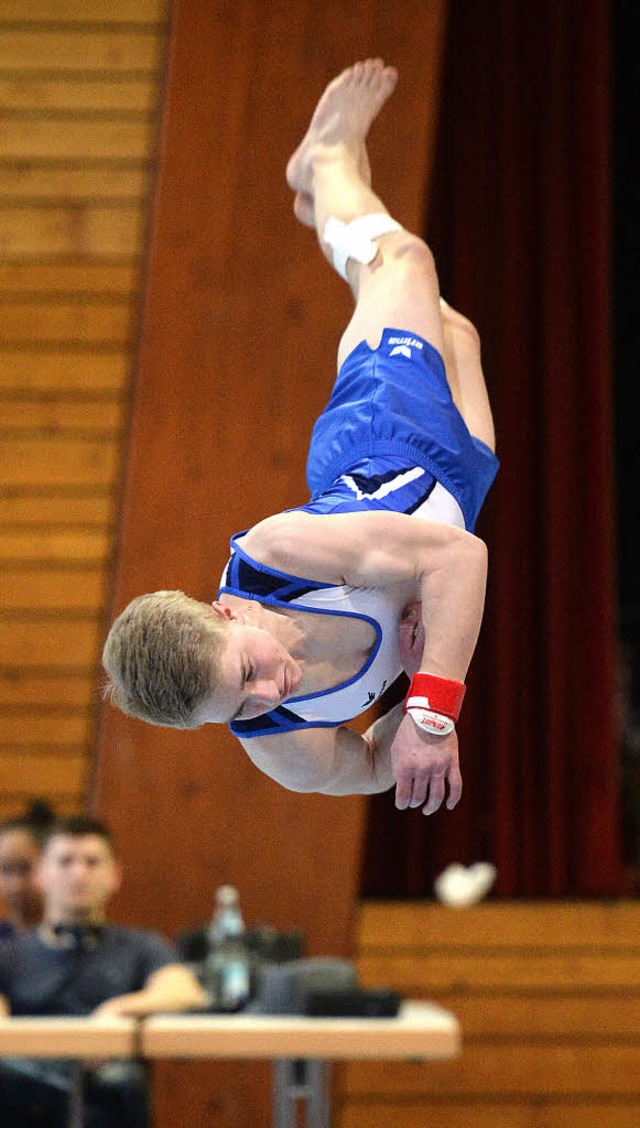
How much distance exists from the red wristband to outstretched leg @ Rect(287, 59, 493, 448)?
0.64 metres

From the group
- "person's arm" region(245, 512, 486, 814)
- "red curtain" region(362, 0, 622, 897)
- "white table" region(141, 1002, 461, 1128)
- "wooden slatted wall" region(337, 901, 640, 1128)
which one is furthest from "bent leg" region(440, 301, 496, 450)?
"wooden slatted wall" region(337, 901, 640, 1128)

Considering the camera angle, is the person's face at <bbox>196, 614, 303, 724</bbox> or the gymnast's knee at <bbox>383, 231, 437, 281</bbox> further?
the gymnast's knee at <bbox>383, 231, 437, 281</bbox>

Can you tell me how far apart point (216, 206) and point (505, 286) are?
5.14ft

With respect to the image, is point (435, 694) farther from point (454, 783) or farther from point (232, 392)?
point (232, 392)

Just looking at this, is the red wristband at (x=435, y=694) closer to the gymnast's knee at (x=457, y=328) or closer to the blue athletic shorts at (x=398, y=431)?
the blue athletic shorts at (x=398, y=431)

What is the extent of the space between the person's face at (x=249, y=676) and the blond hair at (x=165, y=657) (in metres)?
0.02

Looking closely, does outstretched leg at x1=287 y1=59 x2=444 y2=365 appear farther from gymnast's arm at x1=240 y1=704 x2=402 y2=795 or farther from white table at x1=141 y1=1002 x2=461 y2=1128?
white table at x1=141 y1=1002 x2=461 y2=1128

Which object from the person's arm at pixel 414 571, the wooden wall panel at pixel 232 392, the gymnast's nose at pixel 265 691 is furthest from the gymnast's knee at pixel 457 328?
the wooden wall panel at pixel 232 392

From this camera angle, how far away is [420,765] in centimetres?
192

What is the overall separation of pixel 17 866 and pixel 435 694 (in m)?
2.41

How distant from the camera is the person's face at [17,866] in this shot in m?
4.00

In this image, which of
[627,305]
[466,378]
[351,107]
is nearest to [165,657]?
[466,378]

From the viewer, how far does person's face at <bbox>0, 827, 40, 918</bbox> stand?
400 centimetres

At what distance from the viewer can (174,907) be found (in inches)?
170
